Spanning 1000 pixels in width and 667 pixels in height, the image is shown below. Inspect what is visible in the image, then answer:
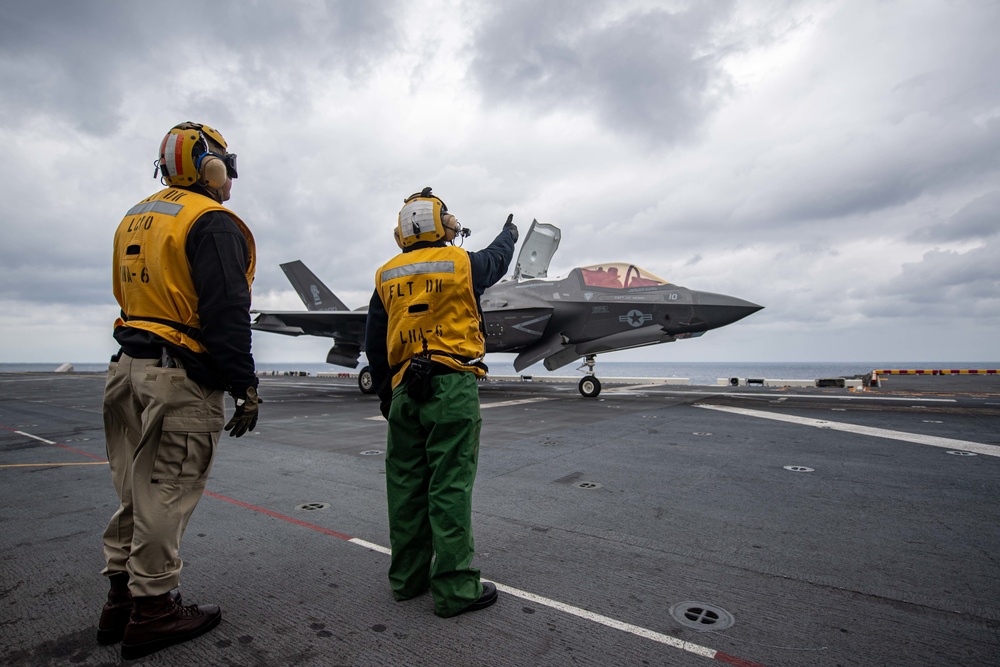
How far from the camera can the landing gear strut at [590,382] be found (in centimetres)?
1301

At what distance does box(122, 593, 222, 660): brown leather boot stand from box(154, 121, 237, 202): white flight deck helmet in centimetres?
181

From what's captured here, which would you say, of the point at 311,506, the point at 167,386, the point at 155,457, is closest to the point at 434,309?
the point at 167,386

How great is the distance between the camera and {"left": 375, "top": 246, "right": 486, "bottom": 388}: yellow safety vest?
2.39m

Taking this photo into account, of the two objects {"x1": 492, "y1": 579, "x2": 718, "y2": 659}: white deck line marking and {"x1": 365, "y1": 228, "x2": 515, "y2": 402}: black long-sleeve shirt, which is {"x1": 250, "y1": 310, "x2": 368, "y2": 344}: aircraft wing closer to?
{"x1": 365, "y1": 228, "x2": 515, "y2": 402}: black long-sleeve shirt

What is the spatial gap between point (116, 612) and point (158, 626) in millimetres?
261

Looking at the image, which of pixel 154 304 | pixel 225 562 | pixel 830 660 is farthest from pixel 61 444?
pixel 830 660

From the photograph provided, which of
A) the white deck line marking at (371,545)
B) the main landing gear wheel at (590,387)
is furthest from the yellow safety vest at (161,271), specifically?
the main landing gear wheel at (590,387)

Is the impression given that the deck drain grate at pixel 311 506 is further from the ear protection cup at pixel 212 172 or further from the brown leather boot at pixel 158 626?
the ear protection cup at pixel 212 172

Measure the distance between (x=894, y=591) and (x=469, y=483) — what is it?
201cm

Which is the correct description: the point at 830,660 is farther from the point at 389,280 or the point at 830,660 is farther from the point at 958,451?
the point at 958,451

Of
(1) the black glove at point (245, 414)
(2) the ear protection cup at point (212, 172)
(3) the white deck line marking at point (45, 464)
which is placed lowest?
(3) the white deck line marking at point (45, 464)

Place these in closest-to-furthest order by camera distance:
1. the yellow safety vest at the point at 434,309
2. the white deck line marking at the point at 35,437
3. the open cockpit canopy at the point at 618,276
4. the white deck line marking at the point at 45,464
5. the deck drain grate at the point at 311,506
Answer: the yellow safety vest at the point at 434,309
the deck drain grate at the point at 311,506
the white deck line marking at the point at 45,464
the white deck line marking at the point at 35,437
the open cockpit canopy at the point at 618,276

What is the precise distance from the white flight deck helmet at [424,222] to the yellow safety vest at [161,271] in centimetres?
88

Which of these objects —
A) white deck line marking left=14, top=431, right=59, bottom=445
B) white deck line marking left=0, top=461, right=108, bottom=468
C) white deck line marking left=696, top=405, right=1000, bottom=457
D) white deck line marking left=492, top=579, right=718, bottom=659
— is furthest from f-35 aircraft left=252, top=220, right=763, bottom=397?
white deck line marking left=492, top=579, right=718, bottom=659
